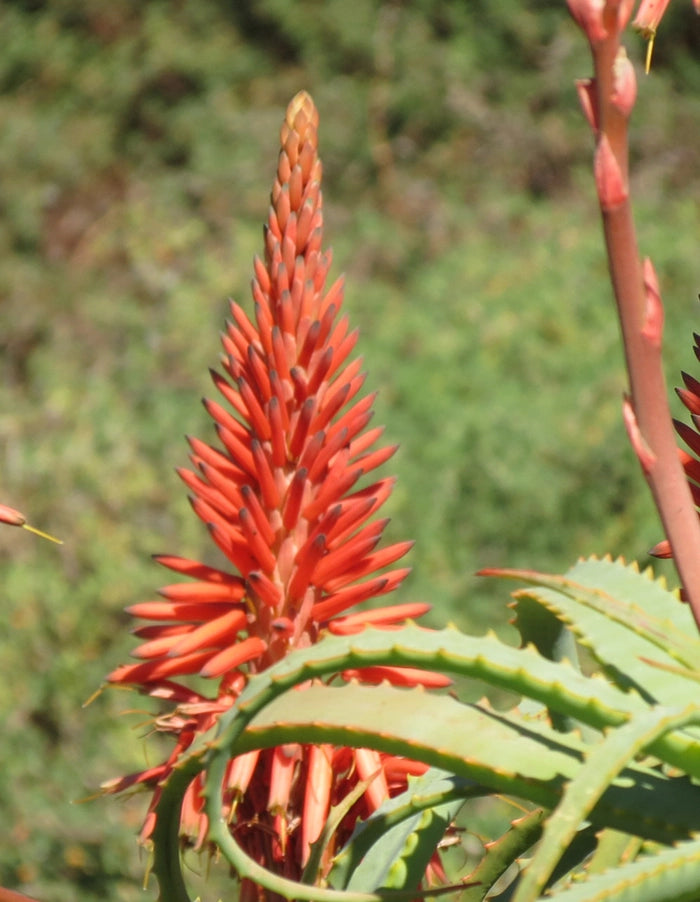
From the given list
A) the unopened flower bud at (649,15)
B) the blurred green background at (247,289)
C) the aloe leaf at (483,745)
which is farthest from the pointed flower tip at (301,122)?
the blurred green background at (247,289)

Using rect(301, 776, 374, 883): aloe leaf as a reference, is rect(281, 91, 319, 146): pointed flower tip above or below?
above

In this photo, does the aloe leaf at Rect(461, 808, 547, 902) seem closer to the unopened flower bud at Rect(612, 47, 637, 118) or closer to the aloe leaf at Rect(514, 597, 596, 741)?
the aloe leaf at Rect(514, 597, 596, 741)

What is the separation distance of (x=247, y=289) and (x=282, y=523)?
4401mm

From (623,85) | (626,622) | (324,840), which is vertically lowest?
(324,840)

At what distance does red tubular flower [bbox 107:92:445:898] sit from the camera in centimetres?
108

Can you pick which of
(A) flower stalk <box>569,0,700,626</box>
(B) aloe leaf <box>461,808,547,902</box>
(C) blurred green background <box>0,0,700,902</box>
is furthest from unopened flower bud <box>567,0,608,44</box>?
(C) blurred green background <box>0,0,700,902</box>

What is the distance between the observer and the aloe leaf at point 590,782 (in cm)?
62

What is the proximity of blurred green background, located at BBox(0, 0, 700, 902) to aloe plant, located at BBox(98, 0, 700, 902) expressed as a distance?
212 centimetres

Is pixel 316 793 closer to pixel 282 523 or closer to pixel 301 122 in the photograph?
pixel 282 523

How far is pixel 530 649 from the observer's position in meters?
0.79

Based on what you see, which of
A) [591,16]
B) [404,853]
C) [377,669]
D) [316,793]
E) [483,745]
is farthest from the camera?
[377,669]

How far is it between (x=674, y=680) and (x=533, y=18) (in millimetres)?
6398

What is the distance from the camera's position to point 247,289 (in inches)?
215

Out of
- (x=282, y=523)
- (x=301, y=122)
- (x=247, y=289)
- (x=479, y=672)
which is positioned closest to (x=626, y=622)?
(x=479, y=672)
